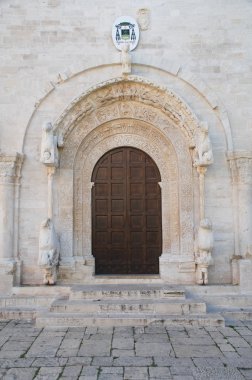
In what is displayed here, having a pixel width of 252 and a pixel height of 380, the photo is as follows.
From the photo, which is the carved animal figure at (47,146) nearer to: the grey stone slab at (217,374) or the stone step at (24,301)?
the stone step at (24,301)

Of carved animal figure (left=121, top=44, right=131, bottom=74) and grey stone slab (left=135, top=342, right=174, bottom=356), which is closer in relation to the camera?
grey stone slab (left=135, top=342, right=174, bottom=356)

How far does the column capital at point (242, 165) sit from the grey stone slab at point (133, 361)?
4290 mm

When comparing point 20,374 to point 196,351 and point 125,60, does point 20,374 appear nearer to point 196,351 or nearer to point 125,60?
point 196,351

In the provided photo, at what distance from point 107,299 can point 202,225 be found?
2.31 m

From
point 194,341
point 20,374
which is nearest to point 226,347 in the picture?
point 194,341

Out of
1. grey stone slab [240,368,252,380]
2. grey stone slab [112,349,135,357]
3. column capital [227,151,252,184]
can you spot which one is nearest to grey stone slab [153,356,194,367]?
grey stone slab [112,349,135,357]

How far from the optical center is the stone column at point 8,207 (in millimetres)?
7520

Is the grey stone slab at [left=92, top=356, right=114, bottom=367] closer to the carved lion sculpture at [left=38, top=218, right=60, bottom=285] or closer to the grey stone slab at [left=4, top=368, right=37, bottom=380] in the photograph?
the grey stone slab at [left=4, top=368, right=37, bottom=380]

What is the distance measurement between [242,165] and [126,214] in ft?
8.73

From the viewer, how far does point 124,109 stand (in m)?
8.40

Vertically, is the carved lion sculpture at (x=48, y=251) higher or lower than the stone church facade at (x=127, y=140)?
lower

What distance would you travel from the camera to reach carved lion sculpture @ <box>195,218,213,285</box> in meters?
7.43

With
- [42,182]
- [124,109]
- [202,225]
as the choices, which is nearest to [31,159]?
[42,182]

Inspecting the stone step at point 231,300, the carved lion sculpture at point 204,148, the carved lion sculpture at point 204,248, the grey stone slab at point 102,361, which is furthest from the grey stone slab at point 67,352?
the carved lion sculpture at point 204,148
